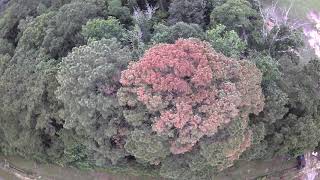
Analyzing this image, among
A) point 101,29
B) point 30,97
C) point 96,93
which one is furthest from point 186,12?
point 30,97

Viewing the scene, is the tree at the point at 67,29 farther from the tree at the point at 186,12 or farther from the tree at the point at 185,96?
the tree at the point at 185,96

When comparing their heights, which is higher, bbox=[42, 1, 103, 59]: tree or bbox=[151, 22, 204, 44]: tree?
bbox=[42, 1, 103, 59]: tree

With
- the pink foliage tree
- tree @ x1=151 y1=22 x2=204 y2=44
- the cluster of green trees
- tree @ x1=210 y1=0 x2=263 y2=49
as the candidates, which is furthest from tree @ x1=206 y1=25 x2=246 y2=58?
the pink foliage tree

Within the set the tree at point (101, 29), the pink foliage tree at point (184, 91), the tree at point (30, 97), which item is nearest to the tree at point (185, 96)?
the pink foliage tree at point (184, 91)

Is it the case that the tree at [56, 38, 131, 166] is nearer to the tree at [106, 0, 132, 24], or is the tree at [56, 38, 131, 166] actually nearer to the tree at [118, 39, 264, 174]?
the tree at [118, 39, 264, 174]

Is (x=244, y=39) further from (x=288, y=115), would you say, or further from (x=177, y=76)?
(x=177, y=76)

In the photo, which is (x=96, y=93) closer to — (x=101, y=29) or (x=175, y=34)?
(x=101, y=29)

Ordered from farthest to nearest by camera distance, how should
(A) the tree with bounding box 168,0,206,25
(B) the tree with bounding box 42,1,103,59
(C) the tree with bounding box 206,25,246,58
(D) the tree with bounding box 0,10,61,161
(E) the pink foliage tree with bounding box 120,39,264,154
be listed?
1. (A) the tree with bounding box 168,0,206,25
2. (B) the tree with bounding box 42,1,103,59
3. (D) the tree with bounding box 0,10,61,161
4. (C) the tree with bounding box 206,25,246,58
5. (E) the pink foliage tree with bounding box 120,39,264,154
